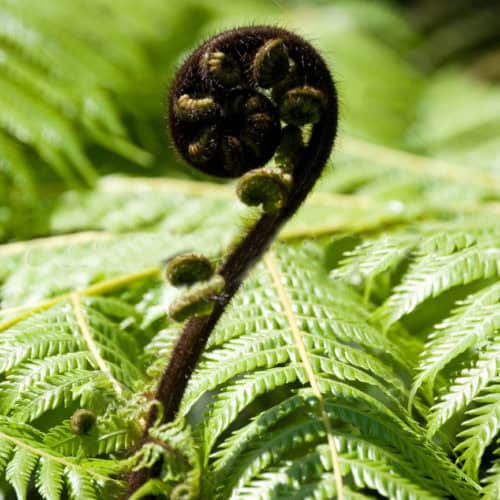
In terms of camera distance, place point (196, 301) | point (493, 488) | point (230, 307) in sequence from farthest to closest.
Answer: point (230, 307) → point (493, 488) → point (196, 301)

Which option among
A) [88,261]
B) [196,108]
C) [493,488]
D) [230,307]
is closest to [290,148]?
[196,108]

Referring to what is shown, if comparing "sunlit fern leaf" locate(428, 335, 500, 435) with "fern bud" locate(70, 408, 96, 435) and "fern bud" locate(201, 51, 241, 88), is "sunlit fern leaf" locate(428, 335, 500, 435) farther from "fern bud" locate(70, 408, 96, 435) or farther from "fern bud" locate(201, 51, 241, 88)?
"fern bud" locate(201, 51, 241, 88)

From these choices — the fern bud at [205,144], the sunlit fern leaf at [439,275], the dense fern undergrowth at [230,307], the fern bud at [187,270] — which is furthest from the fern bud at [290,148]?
the sunlit fern leaf at [439,275]

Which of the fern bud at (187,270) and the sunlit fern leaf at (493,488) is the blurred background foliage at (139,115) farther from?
the sunlit fern leaf at (493,488)

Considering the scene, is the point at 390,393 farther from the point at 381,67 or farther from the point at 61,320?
the point at 381,67

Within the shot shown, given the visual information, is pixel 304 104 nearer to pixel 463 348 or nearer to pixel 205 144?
pixel 205 144

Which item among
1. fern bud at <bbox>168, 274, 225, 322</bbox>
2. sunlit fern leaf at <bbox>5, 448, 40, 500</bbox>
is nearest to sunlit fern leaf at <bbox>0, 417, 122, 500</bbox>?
sunlit fern leaf at <bbox>5, 448, 40, 500</bbox>

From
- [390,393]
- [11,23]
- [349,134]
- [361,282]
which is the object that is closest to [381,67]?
[349,134]
